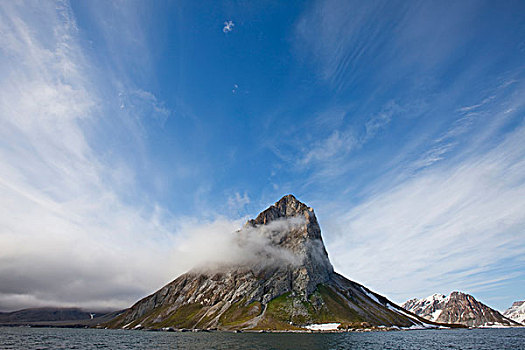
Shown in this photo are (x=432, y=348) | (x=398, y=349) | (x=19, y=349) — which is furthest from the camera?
(x=432, y=348)

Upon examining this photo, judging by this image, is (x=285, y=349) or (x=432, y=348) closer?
(x=285, y=349)

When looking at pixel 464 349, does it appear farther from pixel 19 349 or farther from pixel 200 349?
pixel 19 349

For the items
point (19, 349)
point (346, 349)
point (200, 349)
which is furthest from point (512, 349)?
point (19, 349)

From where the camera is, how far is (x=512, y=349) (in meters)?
129

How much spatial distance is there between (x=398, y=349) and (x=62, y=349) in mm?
128033

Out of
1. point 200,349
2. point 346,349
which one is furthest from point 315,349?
point 200,349

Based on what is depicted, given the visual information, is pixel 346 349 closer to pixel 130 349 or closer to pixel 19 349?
pixel 130 349

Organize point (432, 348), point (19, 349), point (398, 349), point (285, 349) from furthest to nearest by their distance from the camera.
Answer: point (432, 348), point (398, 349), point (285, 349), point (19, 349)

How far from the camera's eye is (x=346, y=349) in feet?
363

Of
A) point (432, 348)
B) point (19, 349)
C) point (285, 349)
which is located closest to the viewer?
point (19, 349)

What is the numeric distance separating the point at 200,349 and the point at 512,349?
135256 millimetres

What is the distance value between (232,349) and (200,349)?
14.2 m

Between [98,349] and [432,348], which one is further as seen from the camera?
[432,348]

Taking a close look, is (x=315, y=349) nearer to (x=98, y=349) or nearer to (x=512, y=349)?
(x=98, y=349)
